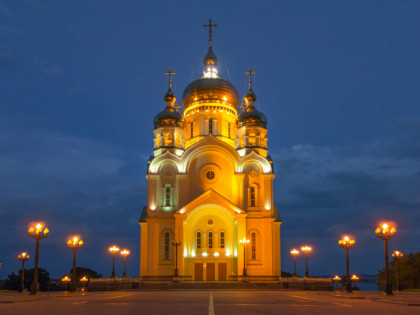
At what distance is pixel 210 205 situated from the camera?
145ft

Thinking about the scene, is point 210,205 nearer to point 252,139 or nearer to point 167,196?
point 167,196

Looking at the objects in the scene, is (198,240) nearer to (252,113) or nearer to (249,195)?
(249,195)

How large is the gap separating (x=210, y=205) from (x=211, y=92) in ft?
48.1

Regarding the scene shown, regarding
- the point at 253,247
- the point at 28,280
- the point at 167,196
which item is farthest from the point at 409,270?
the point at 28,280

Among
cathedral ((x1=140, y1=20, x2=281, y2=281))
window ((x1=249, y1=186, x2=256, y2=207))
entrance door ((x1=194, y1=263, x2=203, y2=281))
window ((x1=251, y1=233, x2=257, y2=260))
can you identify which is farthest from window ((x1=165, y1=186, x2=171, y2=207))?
window ((x1=251, y1=233, x2=257, y2=260))

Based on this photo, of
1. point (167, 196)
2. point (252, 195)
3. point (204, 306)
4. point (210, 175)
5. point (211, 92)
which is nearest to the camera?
point (204, 306)

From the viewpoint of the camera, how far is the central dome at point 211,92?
53.5m

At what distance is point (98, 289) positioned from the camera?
34.9 m

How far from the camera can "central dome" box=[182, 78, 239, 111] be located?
5353 centimetres

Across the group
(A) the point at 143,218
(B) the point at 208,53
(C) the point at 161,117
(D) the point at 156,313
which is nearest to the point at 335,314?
(D) the point at 156,313

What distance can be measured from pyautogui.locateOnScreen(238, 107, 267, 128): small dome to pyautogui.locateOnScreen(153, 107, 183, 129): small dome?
6468 mm

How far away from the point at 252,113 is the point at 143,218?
1549 cm

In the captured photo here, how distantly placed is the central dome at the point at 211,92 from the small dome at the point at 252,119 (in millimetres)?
3507

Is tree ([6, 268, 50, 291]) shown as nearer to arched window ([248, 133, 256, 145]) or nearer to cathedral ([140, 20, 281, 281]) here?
cathedral ([140, 20, 281, 281])
